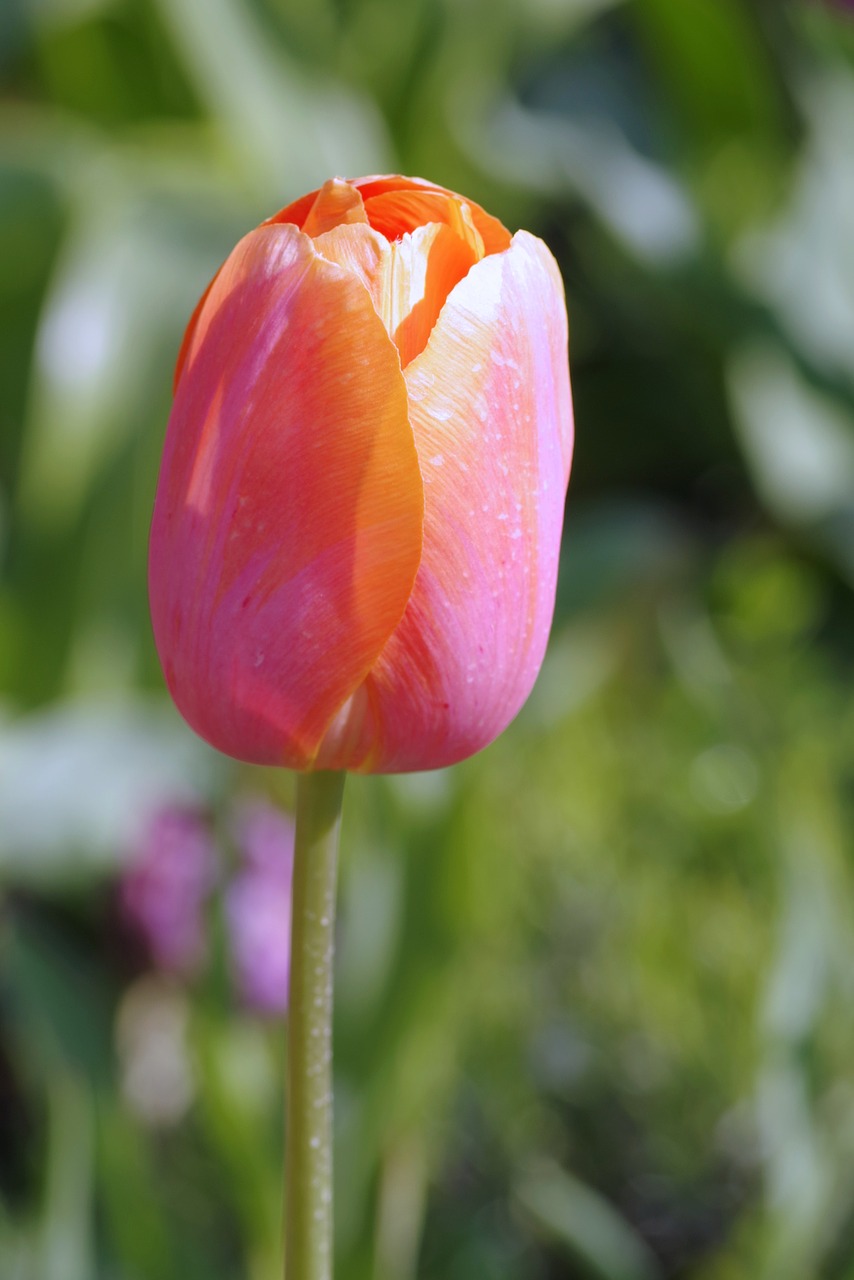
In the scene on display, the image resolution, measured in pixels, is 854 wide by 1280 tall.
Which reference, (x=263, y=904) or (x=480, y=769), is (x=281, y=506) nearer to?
(x=480, y=769)

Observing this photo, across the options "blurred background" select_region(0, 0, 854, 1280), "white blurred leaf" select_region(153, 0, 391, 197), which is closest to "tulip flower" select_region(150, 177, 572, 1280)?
"blurred background" select_region(0, 0, 854, 1280)

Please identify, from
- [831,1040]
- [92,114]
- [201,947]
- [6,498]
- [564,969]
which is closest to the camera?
[831,1040]

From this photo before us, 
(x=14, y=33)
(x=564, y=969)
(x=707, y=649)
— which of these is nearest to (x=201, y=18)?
(x=14, y=33)

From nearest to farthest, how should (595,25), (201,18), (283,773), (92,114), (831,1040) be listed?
(831,1040), (283,773), (201,18), (92,114), (595,25)

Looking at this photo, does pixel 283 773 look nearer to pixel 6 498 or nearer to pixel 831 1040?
pixel 6 498

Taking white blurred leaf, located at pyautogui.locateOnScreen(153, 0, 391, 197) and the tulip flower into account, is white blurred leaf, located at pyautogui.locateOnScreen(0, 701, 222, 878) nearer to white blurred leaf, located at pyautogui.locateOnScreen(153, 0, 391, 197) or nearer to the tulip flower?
white blurred leaf, located at pyautogui.locateOnScreen(153, 0, 391, 197)

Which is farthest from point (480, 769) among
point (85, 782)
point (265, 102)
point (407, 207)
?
point (265, 102)

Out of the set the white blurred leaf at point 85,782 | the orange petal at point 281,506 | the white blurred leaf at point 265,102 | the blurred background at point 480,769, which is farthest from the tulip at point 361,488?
the white blurred leaf at point 265,102
